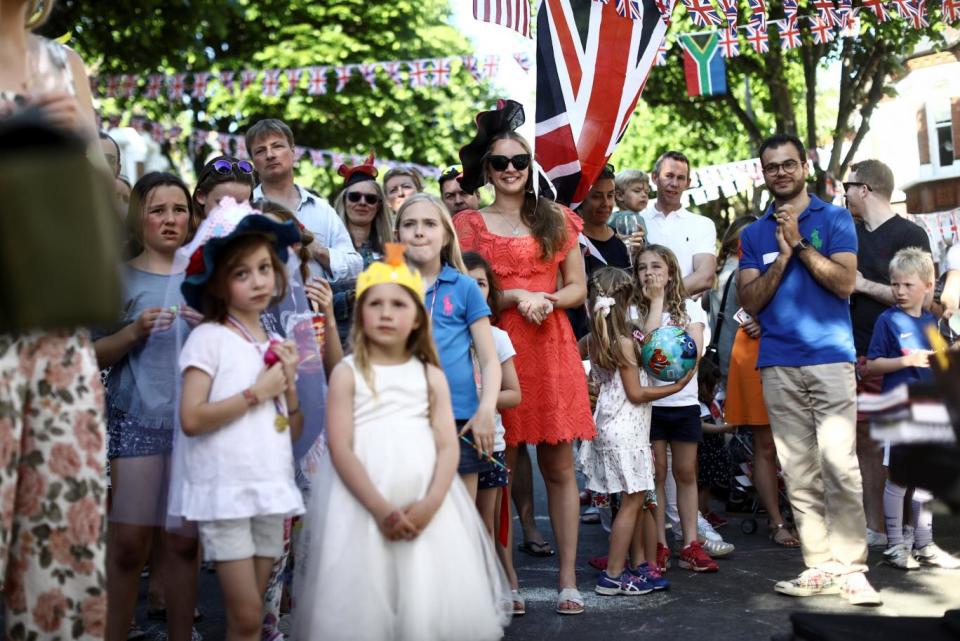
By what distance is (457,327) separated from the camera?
5.55 m

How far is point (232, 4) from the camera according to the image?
18.8 metres

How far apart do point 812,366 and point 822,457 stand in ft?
1.55

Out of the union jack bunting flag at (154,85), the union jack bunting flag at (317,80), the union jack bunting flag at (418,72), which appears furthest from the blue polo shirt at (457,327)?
the union jack bunting flag at (154,85)

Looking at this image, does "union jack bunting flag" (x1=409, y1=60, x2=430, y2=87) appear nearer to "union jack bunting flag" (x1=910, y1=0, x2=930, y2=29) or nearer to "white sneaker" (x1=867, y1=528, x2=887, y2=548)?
"union jack bunting flag" (x1=910, y1=0, x2=930, y2=29)

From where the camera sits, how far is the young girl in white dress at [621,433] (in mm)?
6449

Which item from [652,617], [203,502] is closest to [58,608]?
[203,502]

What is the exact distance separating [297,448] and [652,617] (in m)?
2.10

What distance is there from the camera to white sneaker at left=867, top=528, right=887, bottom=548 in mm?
7681

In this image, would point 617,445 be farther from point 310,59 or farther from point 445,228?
point 310,59

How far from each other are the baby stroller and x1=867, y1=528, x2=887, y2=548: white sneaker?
0.85 metres

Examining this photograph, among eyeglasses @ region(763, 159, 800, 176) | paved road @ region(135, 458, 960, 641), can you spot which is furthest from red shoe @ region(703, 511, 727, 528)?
eyeglasses @ region(763, 159, 800, 176)

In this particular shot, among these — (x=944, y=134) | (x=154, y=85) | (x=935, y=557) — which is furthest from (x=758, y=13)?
(x=944, y=134)

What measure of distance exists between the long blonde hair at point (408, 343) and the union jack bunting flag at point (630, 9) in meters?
4.00

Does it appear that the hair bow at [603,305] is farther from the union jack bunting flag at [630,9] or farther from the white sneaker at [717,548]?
the union jack bunting flag at [630,9]
